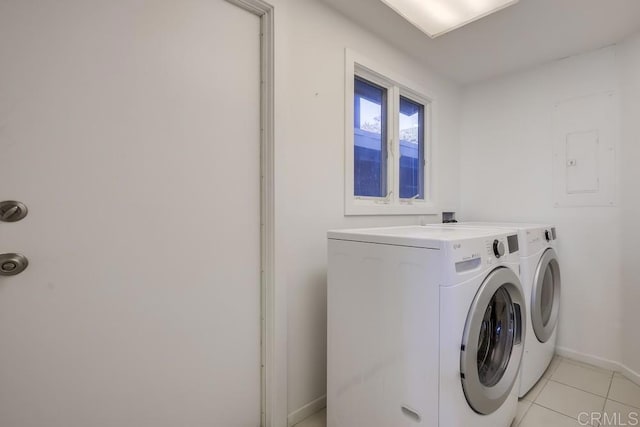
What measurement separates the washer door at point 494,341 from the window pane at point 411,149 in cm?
112

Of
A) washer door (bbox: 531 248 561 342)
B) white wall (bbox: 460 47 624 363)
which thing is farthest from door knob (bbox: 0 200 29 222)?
white wall (bbox: 460 47 624 363)

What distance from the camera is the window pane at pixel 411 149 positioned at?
7.67 ft

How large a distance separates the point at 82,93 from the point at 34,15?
248 mm

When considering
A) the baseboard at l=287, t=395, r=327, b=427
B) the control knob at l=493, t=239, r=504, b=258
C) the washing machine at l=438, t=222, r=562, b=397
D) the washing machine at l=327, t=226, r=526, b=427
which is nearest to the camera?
the washing machine at l=327, t=226, r=526, b=427

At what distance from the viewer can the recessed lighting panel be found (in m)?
1.44

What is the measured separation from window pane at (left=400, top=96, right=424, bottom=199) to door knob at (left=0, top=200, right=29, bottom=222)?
2142mm

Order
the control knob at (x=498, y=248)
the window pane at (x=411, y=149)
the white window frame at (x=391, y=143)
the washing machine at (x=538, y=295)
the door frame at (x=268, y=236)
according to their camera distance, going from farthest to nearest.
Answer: the window pane at (x=411, y=149)
the white window frame at (x=391, y=143)
the washing machine at (x=538, y=295)
the door frame at (x=268, y=236)
the control knob at (x=498, y=248)

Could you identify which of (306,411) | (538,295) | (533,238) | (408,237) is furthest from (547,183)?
(306,411)

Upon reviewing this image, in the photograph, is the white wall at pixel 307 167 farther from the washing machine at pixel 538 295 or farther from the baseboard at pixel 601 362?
the baseboard at pixel 601 362

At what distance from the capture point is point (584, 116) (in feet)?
7.06

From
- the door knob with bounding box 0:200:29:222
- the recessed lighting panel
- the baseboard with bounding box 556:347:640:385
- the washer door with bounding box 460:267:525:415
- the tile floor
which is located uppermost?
the recessed lighting panel

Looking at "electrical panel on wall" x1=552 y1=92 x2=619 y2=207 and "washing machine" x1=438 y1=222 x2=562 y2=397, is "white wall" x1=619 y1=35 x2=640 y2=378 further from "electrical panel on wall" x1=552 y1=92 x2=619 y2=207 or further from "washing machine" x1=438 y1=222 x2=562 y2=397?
"washing machine" x1=438 y1=222 x2=562 y2=397

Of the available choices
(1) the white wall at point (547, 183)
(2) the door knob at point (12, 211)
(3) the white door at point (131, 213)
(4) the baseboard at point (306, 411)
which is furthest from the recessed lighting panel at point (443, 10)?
(4) the baseboard at point (306, 411)

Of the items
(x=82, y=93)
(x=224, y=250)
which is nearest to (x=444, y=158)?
(x=224, y=250)
